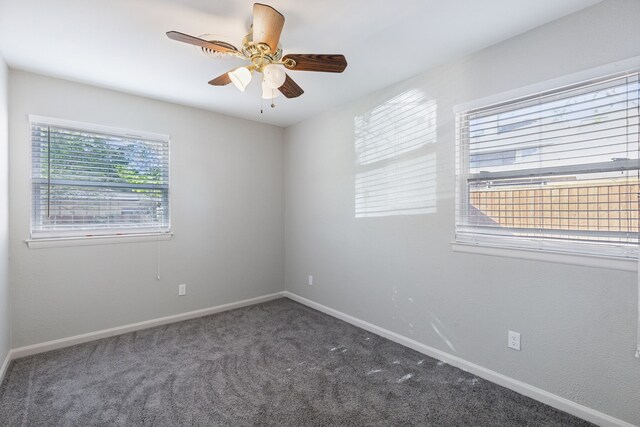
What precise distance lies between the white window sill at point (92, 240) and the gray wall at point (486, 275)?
1.82m

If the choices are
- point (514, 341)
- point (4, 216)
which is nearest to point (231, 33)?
point (4, 216)

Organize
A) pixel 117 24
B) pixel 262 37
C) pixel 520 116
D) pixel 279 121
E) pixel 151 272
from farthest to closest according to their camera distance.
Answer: pixel 279 121 → pixel 151 272 → pixel 520 116 → pixel 117 24 → pixel 262 37

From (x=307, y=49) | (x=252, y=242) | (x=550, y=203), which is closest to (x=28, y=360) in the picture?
(x=252, y=242)

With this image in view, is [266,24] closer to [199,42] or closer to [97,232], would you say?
[199,42]

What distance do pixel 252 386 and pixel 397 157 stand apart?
7.26ft

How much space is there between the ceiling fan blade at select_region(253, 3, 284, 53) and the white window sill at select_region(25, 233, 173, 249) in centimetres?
243

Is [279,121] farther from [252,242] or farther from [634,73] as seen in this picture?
[634,73]

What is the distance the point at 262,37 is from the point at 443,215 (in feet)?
6.02

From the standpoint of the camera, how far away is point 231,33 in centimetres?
207

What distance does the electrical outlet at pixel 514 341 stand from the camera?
84.1 inches

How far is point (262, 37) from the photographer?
5.53 feet

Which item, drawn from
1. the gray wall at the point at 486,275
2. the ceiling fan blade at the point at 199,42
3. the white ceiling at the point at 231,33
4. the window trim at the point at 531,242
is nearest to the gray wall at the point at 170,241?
the white ceiling at the point at 231,33

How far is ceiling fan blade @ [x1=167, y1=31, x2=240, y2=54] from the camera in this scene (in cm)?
155

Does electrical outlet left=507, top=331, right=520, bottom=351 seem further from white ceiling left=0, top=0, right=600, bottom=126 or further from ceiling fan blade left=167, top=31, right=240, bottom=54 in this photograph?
ceiling fan blade left=167, top=31, right=240, bottom=54
